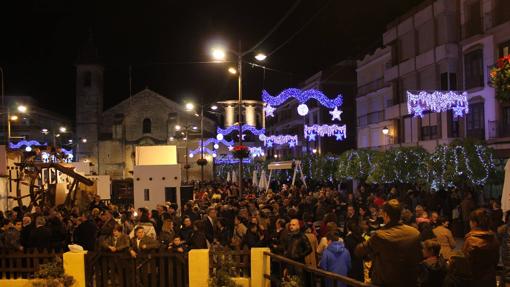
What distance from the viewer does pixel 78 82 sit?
75562mm

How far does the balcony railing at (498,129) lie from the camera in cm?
2788

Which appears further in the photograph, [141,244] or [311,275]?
[141,244]

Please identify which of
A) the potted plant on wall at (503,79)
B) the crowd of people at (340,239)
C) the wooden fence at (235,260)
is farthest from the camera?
the wooden fence at (235,260)

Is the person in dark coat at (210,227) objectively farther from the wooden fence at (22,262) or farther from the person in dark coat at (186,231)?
the wooden fence at (22,262)

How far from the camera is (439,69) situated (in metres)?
33.4

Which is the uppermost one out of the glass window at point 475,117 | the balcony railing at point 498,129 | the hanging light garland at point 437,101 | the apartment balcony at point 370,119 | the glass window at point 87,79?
the glass window at point 87,79

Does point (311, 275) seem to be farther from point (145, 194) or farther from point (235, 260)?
point (145, 194)

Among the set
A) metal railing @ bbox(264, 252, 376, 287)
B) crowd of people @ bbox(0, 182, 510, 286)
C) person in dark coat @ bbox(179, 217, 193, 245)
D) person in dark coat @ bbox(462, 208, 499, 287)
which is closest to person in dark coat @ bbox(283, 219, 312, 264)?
crowd of people @ bbox(0, 182, 510, 286)


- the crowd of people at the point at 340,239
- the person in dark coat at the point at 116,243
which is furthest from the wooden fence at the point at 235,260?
the person in dark coat at the point at 116,243

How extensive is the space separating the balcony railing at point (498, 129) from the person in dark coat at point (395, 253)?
23.9 meters

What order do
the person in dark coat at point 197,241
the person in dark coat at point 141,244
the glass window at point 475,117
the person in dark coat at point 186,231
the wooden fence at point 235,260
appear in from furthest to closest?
the glass window at point 475,117
the person in dark coat at point 186,231
the person in dark coat at point 197,241
the person in dark coat at point 141,244
the wooden fence at point 235,260

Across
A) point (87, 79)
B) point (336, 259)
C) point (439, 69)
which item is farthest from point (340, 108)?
point (336, 259)

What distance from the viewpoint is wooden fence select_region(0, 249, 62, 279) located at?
10.3 m

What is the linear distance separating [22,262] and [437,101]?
22.6m
